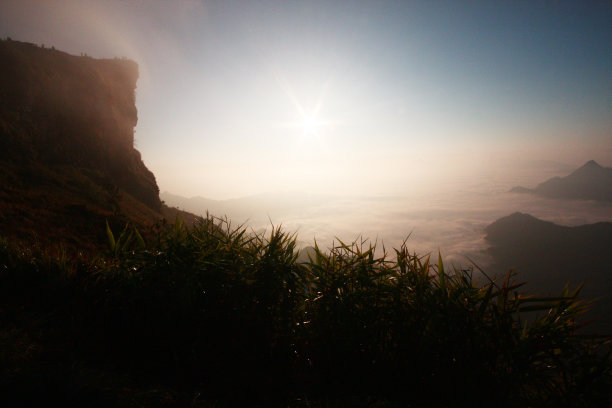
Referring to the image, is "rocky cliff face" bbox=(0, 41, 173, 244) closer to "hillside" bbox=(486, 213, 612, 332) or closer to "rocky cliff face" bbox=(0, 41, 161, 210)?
"rocky cliff face" bbox=(0, 41, 161, 210)

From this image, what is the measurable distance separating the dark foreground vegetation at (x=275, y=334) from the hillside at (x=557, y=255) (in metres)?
141

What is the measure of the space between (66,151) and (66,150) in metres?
0.15

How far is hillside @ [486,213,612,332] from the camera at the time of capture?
114m

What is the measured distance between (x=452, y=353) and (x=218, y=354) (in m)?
3.14

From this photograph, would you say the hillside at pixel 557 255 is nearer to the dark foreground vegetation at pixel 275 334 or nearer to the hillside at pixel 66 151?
the dark foreground vegetation at pixel 275 334

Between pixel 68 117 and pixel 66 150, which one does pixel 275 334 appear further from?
pixel 68 117

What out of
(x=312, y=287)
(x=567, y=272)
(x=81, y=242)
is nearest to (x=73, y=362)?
(x=312, y=287)

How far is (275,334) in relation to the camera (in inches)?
146

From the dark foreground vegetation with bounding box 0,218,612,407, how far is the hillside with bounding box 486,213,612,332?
141081mm

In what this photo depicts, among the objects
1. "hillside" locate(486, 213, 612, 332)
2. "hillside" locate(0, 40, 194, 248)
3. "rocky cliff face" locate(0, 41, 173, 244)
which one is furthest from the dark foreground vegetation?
"hillside" locate(486, 213, 612, 332)

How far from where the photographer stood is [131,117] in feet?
157

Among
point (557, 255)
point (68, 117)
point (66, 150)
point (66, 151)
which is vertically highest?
point (68, 117)

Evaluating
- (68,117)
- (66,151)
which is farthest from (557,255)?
(68,117)

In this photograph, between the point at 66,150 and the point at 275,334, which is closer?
the point at 275,334
